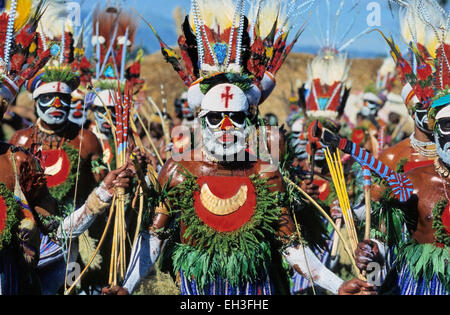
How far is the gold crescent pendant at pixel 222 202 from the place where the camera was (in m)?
4.44

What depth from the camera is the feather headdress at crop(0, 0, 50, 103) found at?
14.1ft

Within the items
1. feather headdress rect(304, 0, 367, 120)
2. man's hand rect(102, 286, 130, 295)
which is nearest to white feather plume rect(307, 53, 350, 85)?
feather headdress rect(304, 0, 367, 120)

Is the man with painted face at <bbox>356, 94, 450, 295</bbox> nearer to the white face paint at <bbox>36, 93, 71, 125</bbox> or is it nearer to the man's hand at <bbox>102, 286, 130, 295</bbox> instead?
the man's hand at <bbox>102, 286, 130, 295</bbox>

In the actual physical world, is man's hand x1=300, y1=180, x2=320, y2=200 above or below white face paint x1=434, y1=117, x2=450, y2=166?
below

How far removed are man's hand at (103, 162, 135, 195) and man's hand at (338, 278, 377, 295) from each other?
143cm

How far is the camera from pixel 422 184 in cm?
495

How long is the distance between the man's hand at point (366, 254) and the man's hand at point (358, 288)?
86 mm

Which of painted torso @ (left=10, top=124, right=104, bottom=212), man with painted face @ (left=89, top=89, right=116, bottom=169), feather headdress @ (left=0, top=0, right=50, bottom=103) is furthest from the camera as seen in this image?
man with painted face @ (left=89, top=89, right=116, bottom=169)

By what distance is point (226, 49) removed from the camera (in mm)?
4758

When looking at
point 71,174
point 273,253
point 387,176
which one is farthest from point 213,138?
point 71,174

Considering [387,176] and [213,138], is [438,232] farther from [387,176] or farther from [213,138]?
[213,138]

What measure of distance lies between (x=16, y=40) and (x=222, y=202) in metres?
1.64

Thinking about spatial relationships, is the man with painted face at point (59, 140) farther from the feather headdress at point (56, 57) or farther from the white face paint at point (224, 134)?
the white face paint at point (224, 134)

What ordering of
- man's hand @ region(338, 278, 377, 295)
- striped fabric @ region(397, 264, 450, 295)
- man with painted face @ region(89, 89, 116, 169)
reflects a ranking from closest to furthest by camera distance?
man's hand @ region(338, 278, 377, 295) → striped fabric @ region(397, 264, 450, 295) → man with painted face @ region(89, 89, 116, 169)
